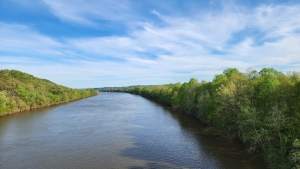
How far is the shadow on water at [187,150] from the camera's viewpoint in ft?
87.8

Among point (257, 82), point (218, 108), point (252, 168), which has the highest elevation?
point (257, 82)

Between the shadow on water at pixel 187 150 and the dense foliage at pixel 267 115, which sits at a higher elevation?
the dense foliage at pixel 267 115

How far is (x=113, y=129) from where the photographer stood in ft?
151

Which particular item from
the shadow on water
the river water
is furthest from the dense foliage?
the river water

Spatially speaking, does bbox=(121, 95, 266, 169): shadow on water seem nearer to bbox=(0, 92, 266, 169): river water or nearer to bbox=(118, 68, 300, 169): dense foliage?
bbox=(0, 92, 266, 169): river water

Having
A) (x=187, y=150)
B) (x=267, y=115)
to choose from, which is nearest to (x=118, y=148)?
(x=187, y=150)

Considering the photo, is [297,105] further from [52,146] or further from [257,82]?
[52,146]

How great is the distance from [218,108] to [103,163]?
838 inches

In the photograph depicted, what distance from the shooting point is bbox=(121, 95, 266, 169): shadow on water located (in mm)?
26766

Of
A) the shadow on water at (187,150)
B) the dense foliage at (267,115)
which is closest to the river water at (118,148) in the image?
the shadow on water at (187,150)

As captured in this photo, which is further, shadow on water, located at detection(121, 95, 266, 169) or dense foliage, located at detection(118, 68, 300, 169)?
shadow on water, located at detection(121, 95, 266, 169)

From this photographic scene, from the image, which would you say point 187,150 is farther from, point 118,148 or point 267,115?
→ point 267,115

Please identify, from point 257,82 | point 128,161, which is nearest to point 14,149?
point 128,161

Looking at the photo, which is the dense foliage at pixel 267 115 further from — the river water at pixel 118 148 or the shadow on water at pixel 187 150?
the river water at pixel 118 148
